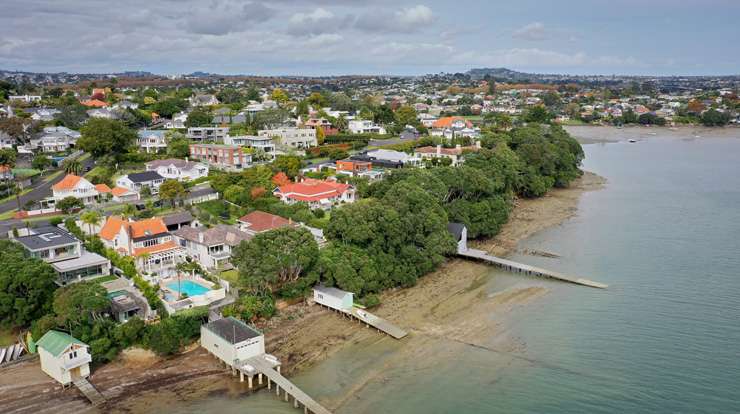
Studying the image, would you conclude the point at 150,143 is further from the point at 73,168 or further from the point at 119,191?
the point at 119,191

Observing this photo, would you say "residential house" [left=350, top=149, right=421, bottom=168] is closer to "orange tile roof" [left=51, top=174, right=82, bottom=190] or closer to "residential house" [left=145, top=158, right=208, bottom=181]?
"residential house" [left=145, top=158, right=208, bottom=181]

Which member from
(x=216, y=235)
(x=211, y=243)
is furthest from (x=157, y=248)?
(x=216, y=235)

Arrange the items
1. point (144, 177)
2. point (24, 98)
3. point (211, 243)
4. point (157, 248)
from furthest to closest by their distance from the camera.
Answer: point (24, 98), point (144, 177), point (211, 243), point (157, 248)

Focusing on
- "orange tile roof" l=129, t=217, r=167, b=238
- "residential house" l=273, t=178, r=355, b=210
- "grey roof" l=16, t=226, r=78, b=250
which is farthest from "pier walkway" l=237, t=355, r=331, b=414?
"residential house" l=273, t=178, r=355, b=210

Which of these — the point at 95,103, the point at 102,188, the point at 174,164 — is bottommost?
the point at 102,188

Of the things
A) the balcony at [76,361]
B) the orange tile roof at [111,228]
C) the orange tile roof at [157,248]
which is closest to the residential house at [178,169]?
the orange tile roof at [111,228]

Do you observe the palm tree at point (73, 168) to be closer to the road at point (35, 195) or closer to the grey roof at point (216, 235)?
the road at point (35, 195)

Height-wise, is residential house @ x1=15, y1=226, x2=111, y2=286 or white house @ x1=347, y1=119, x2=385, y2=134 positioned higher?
white house @ x1=347, y1=119, x2=385, y2=134
